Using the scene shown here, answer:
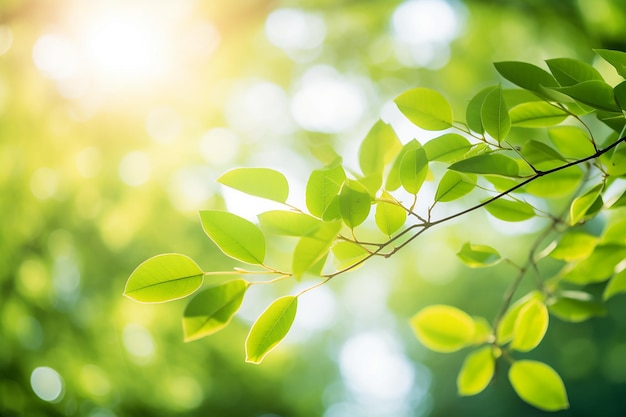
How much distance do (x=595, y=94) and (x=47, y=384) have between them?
396 centimetres

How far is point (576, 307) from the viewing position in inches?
31.8

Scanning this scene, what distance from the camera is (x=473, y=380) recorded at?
2.65 feet

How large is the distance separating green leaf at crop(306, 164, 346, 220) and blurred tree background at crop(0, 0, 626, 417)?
98.0 inches

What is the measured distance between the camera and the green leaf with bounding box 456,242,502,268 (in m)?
0.66

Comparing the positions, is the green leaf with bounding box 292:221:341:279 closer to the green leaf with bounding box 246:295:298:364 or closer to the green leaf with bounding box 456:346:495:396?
the green leaf with bounding box 246:295:298:364

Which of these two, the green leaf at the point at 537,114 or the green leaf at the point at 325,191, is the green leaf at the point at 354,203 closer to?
the green leaf at the point at 325,191

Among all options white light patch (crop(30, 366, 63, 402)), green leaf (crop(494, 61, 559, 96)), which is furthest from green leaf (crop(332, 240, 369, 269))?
white light patch (crop(30, 366, 63, 402))

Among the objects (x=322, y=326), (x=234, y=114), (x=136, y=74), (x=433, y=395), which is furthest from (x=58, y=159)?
(x=433, y=395)

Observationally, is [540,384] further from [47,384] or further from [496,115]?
[47,384]

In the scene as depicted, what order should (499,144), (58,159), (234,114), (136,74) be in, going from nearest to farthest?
(499,144)
(58,159)
(136,74)
(234,114)

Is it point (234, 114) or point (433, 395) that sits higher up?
point (234, 114)

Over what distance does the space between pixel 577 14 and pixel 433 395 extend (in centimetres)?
492

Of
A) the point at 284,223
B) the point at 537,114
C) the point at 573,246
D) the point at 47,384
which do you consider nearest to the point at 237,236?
the point at 284,223

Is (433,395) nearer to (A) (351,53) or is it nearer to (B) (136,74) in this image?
(A) (351,53)
